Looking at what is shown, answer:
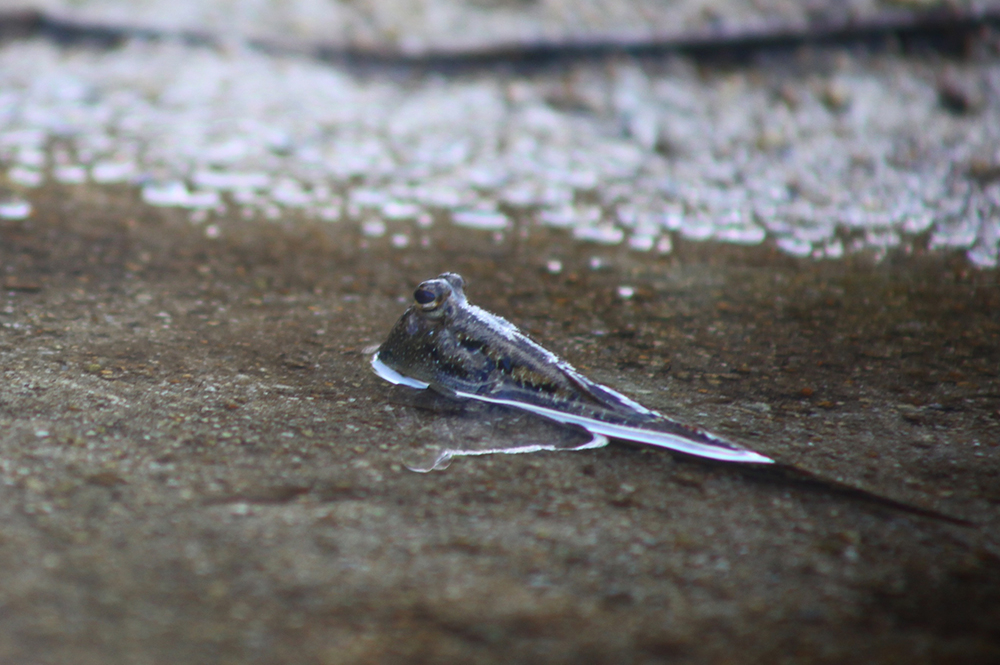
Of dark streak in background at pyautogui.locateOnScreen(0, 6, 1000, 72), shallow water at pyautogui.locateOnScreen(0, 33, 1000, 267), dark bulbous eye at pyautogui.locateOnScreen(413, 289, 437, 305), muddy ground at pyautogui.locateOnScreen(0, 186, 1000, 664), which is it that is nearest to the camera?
muddy ground at pyautogui.locateOnScreen(0, 186, 1000, 664)

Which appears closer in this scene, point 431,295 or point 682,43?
point 431,295

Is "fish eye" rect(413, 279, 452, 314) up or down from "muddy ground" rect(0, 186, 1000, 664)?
up

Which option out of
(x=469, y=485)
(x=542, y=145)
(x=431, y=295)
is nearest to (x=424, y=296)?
(x=431, y=295)

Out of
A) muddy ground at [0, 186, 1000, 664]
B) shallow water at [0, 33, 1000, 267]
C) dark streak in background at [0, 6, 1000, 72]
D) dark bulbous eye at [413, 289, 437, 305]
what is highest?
dark streak in background at [0, 6, 1000, 72]

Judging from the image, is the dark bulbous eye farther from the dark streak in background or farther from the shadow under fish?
the dark streak in background

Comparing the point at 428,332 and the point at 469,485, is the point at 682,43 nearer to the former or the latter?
the point at 428,332

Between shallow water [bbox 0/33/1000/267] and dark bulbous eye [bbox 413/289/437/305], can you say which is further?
shallow water [bbox 0/33/1000/267]

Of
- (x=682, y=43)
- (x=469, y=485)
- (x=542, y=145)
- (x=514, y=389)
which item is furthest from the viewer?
(x=682, y=43)

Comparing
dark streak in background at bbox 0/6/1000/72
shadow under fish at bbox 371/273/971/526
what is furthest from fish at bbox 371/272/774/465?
dark streak in background at bbox 0/6/1000/72

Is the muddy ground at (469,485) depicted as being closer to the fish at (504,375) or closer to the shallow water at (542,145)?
the fish at (504,375)
